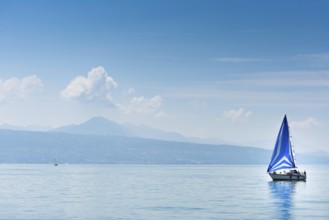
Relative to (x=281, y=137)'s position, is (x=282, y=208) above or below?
below

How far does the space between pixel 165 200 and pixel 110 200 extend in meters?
9.42

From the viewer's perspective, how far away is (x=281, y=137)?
168375mm

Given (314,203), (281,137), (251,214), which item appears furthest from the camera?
(281,137)

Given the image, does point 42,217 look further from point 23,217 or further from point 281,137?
point 281,137

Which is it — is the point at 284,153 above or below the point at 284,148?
below

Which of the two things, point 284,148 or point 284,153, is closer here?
point 284,148

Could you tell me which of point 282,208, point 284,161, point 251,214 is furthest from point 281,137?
point 251,214

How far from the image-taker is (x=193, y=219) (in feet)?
269

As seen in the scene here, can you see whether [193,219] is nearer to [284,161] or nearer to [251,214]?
[251,214]

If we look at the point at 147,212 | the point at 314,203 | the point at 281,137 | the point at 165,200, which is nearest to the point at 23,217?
the point at 147,212

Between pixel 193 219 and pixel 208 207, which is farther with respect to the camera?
pixel 208 207

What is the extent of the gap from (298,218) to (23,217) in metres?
35.0

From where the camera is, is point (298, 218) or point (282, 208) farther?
point (282, 208)

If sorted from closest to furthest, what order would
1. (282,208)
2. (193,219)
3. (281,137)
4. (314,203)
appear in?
(193,219) < (282,208) < (314,203) < (281,137)
